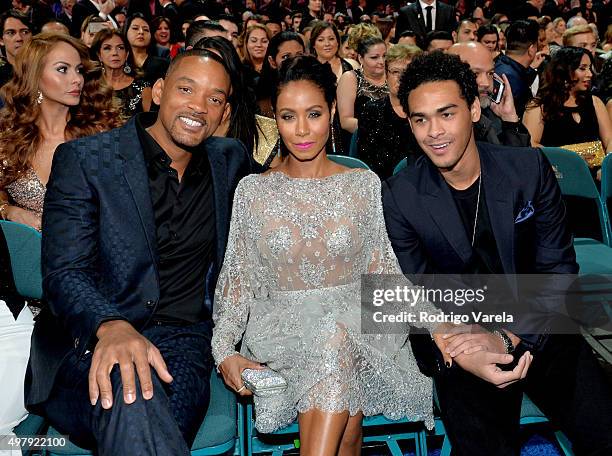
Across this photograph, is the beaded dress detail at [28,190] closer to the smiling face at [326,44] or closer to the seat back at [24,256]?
the seat back at [24,256]

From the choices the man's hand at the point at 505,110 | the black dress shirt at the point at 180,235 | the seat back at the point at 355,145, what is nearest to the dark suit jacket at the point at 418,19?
the seat back at the point at 355,145

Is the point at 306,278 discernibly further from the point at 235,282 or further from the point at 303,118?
the point at 303,118

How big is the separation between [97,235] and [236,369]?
26.7 inches


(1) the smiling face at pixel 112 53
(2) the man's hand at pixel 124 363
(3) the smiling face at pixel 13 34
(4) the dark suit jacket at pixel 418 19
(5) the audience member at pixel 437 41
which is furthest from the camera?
(4) the dark suit jacket at pixel 418 19

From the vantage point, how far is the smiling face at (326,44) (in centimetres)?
684

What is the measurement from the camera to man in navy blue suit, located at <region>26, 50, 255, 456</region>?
191cm

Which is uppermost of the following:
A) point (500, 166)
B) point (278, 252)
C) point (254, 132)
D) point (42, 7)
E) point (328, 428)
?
point (42, 7)

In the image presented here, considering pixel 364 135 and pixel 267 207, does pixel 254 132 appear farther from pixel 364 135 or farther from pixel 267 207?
pixel 267 207

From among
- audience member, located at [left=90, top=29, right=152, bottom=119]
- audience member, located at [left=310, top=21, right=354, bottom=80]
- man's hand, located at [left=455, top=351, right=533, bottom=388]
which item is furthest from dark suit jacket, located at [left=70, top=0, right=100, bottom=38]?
man's hand, located at [left=455, top=351, right=533, bottom=388]

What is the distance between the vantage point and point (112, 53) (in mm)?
5367

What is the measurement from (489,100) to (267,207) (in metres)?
2.02

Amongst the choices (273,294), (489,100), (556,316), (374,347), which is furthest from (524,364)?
(489,100)

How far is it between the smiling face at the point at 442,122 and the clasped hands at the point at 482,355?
634 mm

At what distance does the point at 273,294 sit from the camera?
2.60m
